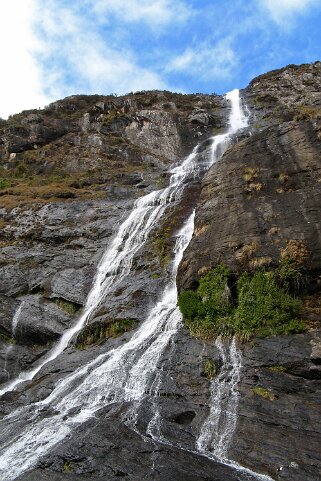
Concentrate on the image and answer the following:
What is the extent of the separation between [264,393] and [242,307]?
12.6ft

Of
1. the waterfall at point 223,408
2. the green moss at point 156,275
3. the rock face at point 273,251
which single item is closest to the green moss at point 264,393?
the rock face at point 273,251

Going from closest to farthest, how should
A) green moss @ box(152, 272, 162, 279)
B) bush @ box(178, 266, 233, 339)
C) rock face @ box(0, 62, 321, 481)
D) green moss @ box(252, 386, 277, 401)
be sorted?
rock face @ box(0, 62, 321, 481), green moss @ box(252, 386, 277, 401), bush @ box(178, 266, 233, 339), green moss @ box(152, 272, 162, 279)

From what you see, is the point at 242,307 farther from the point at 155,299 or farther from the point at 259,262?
the point at 155,299

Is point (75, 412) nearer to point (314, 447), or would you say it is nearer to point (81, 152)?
point (314, 447)

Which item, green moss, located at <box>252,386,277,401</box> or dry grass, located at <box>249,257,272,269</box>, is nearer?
green moss, located at <box>252,386,277,401</box>

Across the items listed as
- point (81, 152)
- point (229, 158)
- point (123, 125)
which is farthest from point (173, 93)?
point (229, 158)

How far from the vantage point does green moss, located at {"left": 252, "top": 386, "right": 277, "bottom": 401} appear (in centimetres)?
1162

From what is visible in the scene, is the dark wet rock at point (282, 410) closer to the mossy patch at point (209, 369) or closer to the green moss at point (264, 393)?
the green moss at point (264, 393)

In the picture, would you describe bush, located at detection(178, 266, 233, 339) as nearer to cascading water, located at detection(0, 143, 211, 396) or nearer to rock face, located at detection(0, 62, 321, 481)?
rock face, located at detection(0, 62, 321, 481)

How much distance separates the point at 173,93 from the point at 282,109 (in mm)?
17664

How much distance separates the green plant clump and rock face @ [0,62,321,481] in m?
0.42

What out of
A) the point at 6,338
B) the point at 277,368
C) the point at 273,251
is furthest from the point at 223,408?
the point at 6,338

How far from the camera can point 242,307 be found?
15227mm

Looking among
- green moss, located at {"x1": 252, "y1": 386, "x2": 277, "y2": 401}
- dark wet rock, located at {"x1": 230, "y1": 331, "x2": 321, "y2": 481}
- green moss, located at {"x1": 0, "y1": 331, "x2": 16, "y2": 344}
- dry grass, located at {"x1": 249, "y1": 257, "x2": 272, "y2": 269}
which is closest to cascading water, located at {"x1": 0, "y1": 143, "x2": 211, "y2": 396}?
green moss, located at {"x1": 0, "y1": 331, "x2": 16, "y2": 344}
